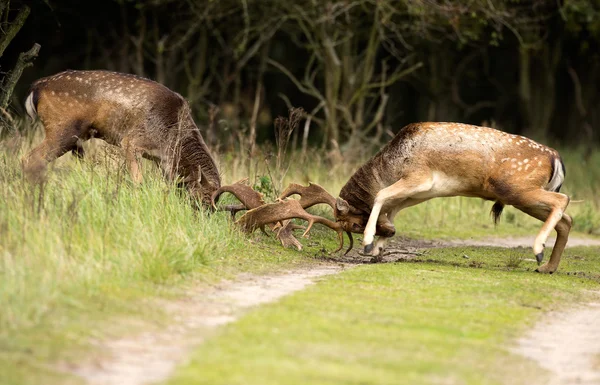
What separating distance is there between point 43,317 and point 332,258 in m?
5.15

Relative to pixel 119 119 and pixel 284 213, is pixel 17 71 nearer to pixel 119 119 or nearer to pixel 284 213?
pixel 119 119

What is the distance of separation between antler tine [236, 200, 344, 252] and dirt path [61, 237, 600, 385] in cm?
114

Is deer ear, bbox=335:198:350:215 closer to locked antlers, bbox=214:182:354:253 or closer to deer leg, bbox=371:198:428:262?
locked antlers, bbox=214:182:354:253

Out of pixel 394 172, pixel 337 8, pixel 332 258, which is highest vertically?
pixel 337 8

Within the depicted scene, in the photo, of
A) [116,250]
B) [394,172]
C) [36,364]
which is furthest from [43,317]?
[394,172]

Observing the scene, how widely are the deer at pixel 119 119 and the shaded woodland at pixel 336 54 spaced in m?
4.13

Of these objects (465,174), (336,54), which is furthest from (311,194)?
(336,54)

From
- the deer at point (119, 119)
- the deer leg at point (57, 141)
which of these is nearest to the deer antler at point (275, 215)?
the deer at point (119, 119)

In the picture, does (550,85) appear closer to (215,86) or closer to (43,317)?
(215,86)

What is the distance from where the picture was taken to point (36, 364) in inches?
212

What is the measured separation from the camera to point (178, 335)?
6.31 metres

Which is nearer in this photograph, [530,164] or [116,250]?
[116,250]

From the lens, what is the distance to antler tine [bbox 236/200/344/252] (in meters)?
10.7

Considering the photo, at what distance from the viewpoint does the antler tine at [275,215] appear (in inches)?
421
